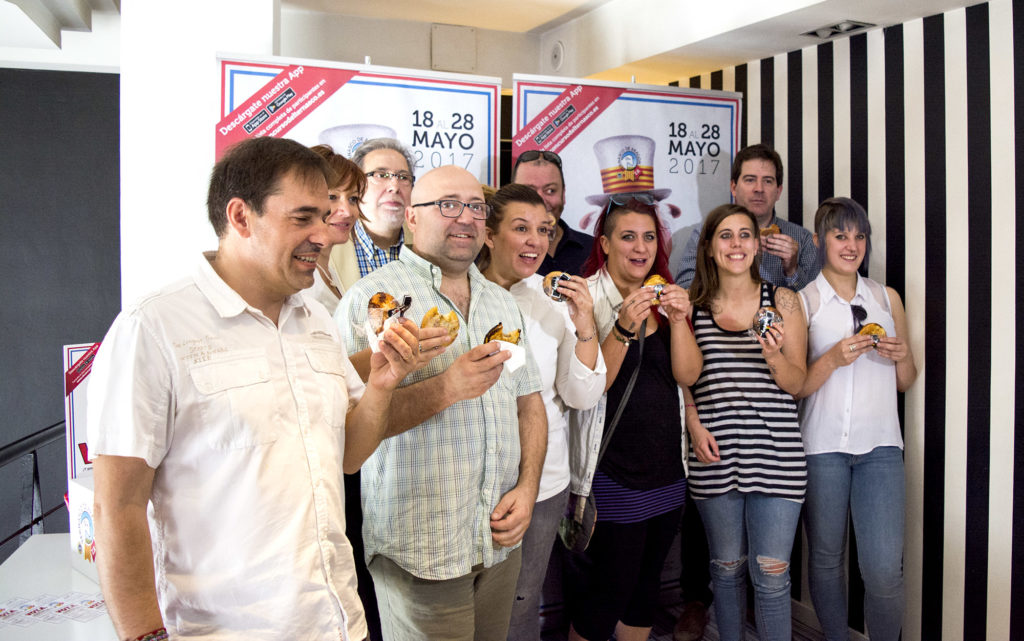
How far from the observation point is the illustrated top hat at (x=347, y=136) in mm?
3492

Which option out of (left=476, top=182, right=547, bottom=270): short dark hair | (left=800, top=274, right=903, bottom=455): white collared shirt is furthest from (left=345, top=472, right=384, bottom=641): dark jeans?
(left=800, top=274, right=903, bottom=455): white collared shirt

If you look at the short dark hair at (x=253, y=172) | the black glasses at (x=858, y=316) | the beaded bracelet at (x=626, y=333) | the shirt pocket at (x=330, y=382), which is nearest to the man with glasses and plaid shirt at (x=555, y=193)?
the beaded bracelet at (x=626, y=333)

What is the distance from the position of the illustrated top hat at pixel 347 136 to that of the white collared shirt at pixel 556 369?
138 cm

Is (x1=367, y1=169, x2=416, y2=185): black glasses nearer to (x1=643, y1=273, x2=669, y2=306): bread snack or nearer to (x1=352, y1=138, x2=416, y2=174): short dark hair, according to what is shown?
(x1=352, y1=138, x2=416, y2=174): short dark hair

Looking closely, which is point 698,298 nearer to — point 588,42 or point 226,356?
point 226,356

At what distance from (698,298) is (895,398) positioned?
96 centimetres

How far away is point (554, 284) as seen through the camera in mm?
2469

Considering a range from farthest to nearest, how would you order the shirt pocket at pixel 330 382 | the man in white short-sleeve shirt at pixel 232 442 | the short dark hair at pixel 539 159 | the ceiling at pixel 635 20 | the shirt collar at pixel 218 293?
1. the short dark hair at pixel 539 159
2. the ceiling at pixel 635 20
3. the shirt pocket at pixel 330 382
4. the shirt collar at pixel 218 293
5. the man in white short-sleeve shirt at pixel 232 442

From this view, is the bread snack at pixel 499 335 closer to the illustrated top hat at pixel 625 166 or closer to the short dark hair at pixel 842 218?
the short dark hair at pixel 842 218

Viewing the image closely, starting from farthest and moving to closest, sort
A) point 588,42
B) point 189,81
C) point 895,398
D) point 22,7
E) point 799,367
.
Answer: point 588,42 → point 22,7 → point 189,81 → point 895,398 → point 799,367

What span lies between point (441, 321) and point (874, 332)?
1.88m

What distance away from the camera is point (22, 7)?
407 cm

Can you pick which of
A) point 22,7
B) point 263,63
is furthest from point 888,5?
point 22,7

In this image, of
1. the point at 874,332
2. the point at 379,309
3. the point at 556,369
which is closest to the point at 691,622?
the point at 874,332
